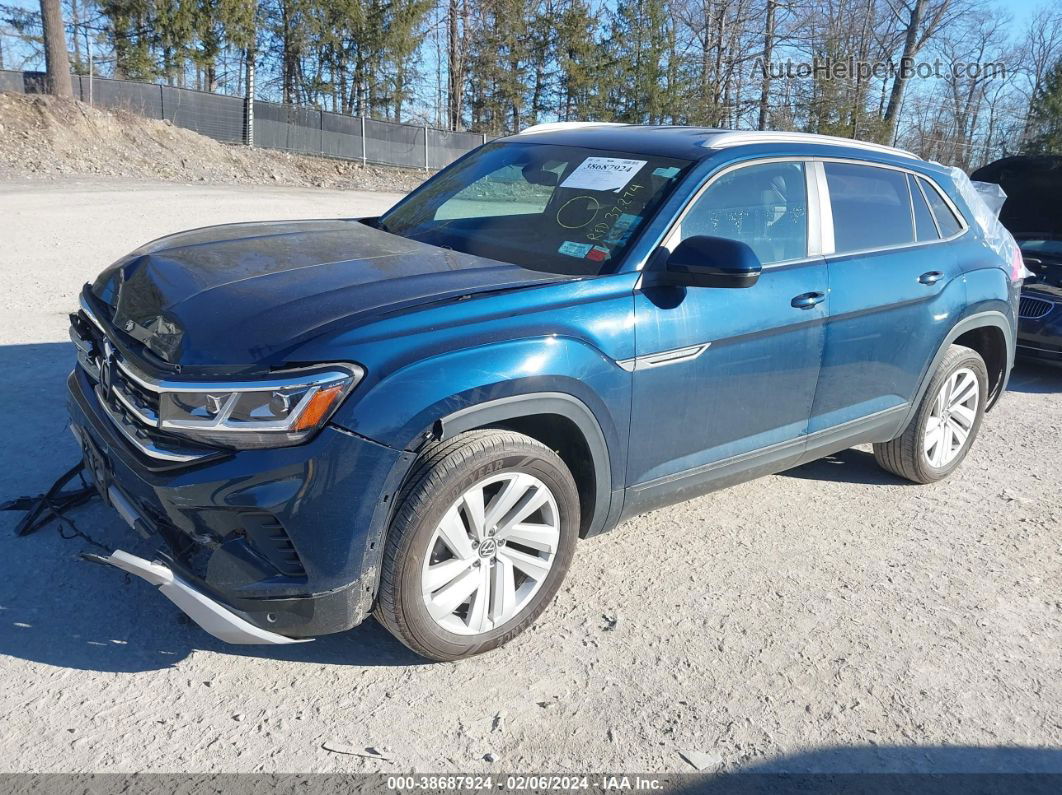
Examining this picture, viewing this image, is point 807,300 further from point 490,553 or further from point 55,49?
point 55,49

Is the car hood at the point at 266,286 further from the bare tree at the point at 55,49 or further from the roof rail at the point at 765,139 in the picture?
the bare tree at the point at 55,49

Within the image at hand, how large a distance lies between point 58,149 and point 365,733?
2299 centimetres

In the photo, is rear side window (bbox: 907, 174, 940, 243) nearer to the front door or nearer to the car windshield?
the front door

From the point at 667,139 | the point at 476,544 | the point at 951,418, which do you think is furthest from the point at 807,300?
the point at 476,544

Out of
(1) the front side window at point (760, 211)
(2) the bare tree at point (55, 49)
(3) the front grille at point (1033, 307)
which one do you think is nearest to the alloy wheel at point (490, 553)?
(1) the front side window at point (760, 211)

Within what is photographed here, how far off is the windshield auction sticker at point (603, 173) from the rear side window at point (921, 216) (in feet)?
5.72

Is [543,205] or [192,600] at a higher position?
[543,205]

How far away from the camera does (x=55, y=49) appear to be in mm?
23469

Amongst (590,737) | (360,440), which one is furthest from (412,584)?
(590,737)

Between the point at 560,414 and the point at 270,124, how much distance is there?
29.3 m

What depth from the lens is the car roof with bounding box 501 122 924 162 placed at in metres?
3.88

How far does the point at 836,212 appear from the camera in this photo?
420 centimetres

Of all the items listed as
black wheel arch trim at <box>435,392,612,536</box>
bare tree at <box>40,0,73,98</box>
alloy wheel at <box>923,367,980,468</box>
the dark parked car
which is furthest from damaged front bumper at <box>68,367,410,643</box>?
bare tree at <box>40,0,73,98</box>

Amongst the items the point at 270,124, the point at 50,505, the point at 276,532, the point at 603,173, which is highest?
the point at 270,124
